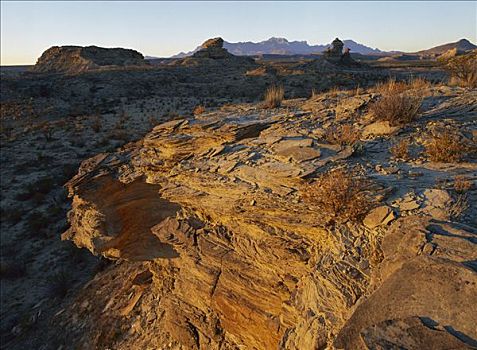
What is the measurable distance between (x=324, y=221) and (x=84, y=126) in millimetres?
25044

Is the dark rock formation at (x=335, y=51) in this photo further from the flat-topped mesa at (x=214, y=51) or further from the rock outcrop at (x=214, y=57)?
the flat-topped mesa at (x=214, y=51)

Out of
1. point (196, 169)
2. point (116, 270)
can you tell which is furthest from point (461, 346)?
point (116, 270)

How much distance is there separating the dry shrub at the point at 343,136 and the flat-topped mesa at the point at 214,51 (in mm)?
63261

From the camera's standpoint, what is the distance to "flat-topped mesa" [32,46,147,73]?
60.4 metres

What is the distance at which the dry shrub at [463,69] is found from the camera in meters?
10.0

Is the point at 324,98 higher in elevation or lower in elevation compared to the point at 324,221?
higher

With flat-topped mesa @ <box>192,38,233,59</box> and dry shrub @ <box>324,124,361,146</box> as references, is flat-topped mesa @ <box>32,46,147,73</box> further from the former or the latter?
dry shrub @ <box>324,124,361,146</box>

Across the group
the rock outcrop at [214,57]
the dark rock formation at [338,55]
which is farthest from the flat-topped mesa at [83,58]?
the dark rock formation at [338,55]

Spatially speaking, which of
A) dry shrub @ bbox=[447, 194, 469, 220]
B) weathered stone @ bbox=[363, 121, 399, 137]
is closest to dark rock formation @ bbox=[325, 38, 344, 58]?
weathered stone @ bbox=[363, 121, 399, 137]

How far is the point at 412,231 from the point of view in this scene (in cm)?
420

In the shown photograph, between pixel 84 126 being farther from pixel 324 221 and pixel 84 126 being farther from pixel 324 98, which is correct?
pixel 324 221

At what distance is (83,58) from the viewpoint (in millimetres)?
61531

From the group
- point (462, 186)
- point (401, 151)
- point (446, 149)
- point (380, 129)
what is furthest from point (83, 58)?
point (462, 186)

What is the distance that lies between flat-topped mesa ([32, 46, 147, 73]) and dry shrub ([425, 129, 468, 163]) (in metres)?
60.2
